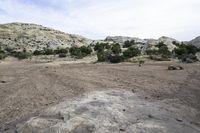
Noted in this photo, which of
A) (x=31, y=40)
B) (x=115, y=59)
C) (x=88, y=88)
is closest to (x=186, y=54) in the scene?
(x=115, y=59)

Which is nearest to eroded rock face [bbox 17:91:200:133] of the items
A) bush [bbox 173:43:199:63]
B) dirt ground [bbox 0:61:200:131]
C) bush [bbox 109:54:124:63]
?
dirt ground [bbox 0:61:200:131]

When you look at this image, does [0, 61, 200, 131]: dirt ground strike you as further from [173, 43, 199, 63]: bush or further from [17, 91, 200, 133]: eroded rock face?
[173, 43, 199, 63]: bush

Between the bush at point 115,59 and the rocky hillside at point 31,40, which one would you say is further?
the rocky hillside at point 31,40

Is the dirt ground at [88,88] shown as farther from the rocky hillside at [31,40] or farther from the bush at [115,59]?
the rocky hillside at [31,40]

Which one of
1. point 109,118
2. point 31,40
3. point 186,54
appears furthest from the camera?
point 31,40

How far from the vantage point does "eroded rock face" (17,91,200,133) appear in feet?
31.7

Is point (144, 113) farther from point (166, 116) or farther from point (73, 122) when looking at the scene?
point (73, 122)

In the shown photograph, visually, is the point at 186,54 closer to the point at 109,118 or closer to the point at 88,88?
the point at 88,88

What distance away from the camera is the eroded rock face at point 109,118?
31.7ft

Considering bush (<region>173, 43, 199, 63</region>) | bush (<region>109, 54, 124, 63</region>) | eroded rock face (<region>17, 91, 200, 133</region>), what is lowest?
eroded rock face (<region>17, 91, 200, 133</region>)

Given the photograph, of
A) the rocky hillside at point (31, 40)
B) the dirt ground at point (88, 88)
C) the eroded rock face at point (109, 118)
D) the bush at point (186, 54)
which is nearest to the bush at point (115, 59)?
the bush at point (186, 54)

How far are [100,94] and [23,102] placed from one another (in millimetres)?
2942

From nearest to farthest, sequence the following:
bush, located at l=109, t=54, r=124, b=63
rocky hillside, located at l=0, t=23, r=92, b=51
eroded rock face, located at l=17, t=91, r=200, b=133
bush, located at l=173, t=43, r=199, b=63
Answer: eroded rock face, located at l=17, t=91, r=200, b=133 < bush, located at l=173, t=43, r=199, b=63 < bush, located at l=109, t=54, r=124, b=63 < rocky hillside, located at l=0, t=23, r=92, b=51

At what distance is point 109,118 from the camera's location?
10.4 meters
